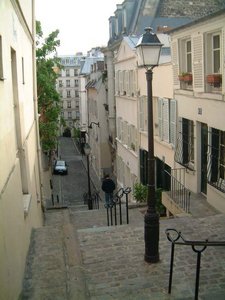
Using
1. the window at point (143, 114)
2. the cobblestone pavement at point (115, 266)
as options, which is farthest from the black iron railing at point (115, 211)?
the window at point (143, 114)

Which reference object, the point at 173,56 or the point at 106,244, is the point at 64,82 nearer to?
the point at 173,56

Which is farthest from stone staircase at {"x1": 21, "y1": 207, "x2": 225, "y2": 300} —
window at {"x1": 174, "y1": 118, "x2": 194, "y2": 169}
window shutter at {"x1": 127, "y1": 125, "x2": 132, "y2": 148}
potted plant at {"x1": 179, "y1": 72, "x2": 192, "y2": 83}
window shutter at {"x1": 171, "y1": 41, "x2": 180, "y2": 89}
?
window shutter at {"x1": 127, "y1": 125, "x2": 132, "y2": 148}

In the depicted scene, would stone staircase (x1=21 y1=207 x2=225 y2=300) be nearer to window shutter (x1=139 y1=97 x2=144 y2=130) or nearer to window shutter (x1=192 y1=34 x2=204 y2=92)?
window shutter (x1=192 y1=34 x2=204 y2=92)

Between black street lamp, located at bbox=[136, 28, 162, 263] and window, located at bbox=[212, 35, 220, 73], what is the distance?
495cm

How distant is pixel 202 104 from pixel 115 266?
259 inches

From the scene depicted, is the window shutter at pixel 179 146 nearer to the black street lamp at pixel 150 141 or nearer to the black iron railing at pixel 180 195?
the black iron railing at pixel 180 195

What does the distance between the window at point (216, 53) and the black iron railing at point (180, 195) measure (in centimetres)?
368

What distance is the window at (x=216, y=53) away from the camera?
1120 cm

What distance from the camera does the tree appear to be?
20203 millimetres

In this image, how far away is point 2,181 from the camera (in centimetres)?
529

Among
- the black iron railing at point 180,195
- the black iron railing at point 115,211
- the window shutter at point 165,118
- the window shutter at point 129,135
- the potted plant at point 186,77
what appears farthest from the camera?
the window shutter at point 129,135

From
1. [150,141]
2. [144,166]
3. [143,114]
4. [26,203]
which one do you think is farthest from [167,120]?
[150,141]

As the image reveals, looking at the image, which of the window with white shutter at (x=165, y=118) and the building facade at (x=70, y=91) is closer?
the window with white shutter at (x=165, y=118)

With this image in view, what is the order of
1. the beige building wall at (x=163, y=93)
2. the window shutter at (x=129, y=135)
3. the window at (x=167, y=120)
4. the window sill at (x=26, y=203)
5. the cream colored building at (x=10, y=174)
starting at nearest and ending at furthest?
the cream colored building at (x=10, y=174) → the window sill at (x=26, y=203) → the window at (x=167, y=120) → the beige building wall at (x=163, y=93) → the window shutter at (x=129, y=135)
